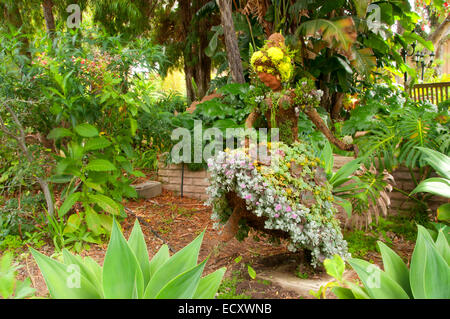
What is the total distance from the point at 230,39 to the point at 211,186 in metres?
3.08

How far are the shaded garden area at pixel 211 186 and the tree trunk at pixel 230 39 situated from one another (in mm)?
21

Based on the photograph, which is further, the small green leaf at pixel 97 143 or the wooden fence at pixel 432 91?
the wooden fence at pixel 432 91

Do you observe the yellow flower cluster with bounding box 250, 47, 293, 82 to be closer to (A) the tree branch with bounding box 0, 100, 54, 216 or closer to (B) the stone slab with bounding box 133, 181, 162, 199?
(A) the tree branch with bounding box 0, 100, 54, 216

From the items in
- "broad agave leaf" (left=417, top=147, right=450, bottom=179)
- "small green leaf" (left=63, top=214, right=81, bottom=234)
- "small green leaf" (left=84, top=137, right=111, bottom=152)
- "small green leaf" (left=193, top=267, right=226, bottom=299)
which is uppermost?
"small green leaf" (left=84, top=137, right=111, bottom=152)

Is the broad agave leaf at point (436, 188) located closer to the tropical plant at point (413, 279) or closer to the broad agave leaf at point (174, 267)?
the tropical plant at point (413, 279)

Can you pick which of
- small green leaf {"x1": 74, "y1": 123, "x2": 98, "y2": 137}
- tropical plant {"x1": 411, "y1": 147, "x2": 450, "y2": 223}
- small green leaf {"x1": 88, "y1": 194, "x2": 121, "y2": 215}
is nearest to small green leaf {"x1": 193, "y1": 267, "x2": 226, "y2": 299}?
tropical plant {"x1": 411, "y1": 147, "x2": 450, "y2": 223}

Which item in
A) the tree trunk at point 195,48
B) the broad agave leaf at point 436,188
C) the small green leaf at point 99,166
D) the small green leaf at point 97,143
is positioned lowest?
the broad agave leaf at point 436,188

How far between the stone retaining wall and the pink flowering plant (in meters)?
1.54

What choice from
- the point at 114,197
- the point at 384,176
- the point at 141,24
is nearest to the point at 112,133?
the point at 114,197

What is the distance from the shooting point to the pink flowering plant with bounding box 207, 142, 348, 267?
7.19 ft

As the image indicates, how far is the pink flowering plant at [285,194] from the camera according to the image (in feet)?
7.19

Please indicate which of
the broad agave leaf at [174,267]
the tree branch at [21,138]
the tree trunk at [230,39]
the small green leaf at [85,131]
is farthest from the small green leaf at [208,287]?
the tree trunk at [230,39]

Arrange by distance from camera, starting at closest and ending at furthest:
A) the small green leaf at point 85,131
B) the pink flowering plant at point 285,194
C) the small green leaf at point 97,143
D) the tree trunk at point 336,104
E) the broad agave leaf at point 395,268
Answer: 1. the broad agave leaf at point 395,268
2. the pink flowering plant at point 285,194
3. the small green leaf at point 85,131
4. the small green leaf at point 97,143
5. the tree trunk at point 336,104
